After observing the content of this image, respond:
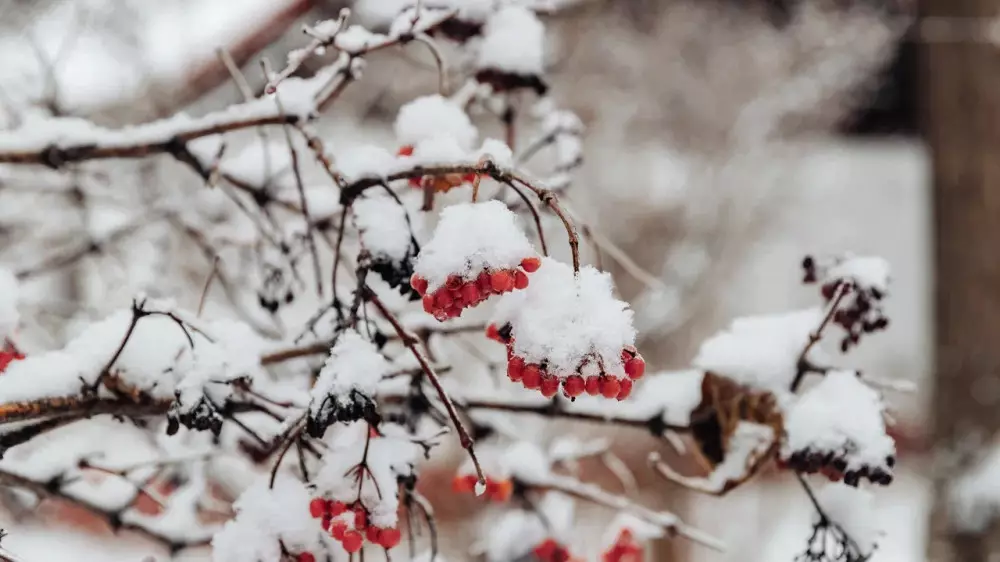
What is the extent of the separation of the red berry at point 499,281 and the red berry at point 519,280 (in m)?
0.02

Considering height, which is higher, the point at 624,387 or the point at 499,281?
the point at 499,281

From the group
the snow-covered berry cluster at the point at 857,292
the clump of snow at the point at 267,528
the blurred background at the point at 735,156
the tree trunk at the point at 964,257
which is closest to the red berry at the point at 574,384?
the clump of snow at the point at 267,528

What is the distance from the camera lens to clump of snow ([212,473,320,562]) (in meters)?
0.79

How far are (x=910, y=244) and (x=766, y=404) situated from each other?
6.74 m

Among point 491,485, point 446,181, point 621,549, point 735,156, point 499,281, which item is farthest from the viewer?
point 735,156

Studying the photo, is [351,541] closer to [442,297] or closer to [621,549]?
[442,297]

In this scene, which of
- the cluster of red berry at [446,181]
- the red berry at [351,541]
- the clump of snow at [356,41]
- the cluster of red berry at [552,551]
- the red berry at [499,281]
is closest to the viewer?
the red berry at [499,281]

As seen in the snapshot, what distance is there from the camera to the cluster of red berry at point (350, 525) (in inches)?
29.9

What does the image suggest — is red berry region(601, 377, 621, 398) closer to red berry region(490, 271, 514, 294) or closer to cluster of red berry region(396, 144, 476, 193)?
red berry region(490, 271, 514, 294)

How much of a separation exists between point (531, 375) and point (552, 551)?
2.75 ft

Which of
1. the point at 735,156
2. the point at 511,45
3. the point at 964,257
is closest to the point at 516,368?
the point at 511,45

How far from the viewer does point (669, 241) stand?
16.9ft

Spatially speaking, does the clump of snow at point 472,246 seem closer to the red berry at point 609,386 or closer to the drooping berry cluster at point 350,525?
the red berry at point 609,386

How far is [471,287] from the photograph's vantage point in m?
0.66
